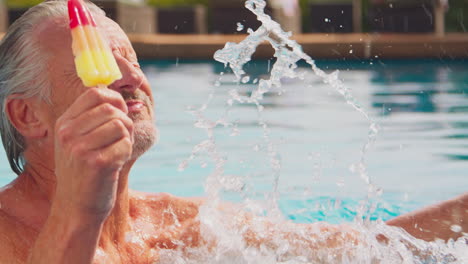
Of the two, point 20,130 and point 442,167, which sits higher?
point 20,130


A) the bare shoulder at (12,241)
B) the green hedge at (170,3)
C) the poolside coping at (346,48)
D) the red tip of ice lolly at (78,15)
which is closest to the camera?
the red tip of ice lolly at (78,15)

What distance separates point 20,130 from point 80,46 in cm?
99

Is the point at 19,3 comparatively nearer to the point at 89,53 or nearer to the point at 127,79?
the point at 127,79

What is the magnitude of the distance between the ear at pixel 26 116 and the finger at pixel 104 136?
94cm

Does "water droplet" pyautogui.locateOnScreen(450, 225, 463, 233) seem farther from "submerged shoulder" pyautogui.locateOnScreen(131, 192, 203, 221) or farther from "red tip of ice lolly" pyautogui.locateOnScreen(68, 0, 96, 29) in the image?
"red tip of ice lolly" pyautogui.locateOnScreen(68, 0, 96, 29)

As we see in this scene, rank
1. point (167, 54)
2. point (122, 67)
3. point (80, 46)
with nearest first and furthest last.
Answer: point (80, 46) → point (122, 67) → point (167, 54)

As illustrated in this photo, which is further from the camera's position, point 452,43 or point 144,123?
point 452,43

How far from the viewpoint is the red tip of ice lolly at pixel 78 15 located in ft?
5.86

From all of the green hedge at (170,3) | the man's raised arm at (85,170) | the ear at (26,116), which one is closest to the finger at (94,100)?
the man's raised arm at (85,170)

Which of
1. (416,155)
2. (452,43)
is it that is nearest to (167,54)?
(452,43)

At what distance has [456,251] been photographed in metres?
3.08

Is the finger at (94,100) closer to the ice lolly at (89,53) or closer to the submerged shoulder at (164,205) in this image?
the ice lolly at (89,53)

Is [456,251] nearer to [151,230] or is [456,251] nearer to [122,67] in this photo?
[151,230]

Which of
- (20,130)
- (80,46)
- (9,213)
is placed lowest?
(9,213)
